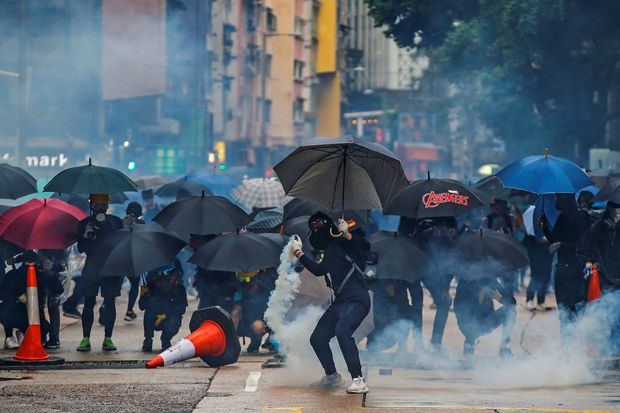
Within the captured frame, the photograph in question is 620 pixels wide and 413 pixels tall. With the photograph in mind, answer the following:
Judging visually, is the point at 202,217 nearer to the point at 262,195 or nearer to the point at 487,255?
the point at 487,255

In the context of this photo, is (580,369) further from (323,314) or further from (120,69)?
(120,69)

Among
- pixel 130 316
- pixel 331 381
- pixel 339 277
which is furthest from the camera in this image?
pixel 130 316

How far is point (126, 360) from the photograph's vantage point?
12.3m

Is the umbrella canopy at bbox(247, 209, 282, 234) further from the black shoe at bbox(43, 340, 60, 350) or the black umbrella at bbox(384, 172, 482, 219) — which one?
the black shoe at bbox(43, 340, 60, 350)

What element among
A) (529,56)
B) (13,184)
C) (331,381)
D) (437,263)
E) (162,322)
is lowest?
(331,381)

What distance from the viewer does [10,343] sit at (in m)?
13.2

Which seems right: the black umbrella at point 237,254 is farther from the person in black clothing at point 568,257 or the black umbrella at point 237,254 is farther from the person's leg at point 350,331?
the person in black clothing at point 568,257

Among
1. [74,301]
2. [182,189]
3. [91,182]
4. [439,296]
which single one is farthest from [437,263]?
[182,189]

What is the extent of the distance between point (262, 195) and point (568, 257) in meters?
5.96

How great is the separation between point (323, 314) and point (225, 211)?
9.66ft

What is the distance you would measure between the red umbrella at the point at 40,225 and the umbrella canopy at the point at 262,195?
4.58 metres

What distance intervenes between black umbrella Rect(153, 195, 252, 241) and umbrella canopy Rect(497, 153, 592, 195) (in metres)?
2.89

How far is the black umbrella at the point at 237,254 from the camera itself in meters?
12.0

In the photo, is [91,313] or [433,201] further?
[91,313]
